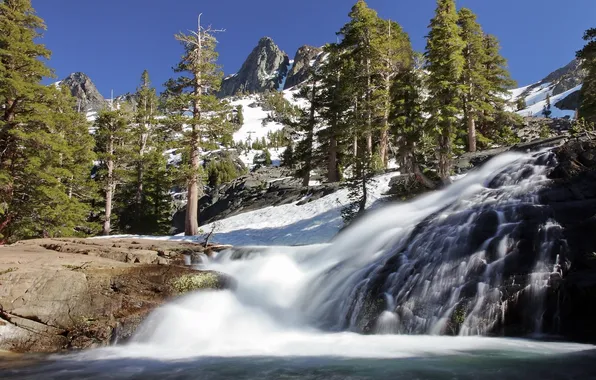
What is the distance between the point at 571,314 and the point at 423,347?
3.04 m

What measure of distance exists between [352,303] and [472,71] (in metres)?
26.0

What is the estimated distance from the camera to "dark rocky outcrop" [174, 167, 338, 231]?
26.5m

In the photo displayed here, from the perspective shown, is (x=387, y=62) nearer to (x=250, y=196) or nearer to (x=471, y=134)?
(x=471, y=134)

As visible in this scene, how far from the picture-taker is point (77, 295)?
33.9 ft

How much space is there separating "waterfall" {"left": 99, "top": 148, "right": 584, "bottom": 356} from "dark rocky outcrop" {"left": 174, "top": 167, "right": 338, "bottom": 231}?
12379 millimetres

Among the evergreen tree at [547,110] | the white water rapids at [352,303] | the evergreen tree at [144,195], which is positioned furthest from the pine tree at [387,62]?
the evergreen tree at [547,110]

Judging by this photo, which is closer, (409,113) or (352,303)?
(352,303)

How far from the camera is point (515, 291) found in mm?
8328

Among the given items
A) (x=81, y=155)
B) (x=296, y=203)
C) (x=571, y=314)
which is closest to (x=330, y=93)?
(x=296, y=203)

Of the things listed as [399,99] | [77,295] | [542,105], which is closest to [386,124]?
[399,99]

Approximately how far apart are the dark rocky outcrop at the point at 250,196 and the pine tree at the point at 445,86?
705 centimetres

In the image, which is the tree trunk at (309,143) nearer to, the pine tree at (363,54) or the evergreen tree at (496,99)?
the pine tree at (363,54)

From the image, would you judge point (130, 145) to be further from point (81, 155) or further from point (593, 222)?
point (593, 222)

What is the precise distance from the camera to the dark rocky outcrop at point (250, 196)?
2655cm
